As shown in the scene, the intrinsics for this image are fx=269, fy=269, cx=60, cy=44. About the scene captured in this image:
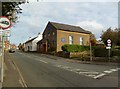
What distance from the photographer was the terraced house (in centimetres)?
6122

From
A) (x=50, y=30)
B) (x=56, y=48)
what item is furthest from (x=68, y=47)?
(x=50, y=30)

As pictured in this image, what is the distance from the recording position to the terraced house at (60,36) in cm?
6122

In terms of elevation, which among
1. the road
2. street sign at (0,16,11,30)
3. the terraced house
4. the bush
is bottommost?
the road

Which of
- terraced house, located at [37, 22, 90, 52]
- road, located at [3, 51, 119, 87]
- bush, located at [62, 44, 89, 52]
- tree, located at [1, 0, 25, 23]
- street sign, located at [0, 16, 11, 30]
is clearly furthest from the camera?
terraced house, located at [37, 22, 90, 52]

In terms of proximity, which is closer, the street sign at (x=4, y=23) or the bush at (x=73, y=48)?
the street sign at (x=4, y=23)

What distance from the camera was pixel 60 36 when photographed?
6141 cm

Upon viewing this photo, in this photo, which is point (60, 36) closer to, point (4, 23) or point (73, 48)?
point (73, 48)

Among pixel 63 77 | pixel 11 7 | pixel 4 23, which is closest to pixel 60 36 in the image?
pixel 11 7

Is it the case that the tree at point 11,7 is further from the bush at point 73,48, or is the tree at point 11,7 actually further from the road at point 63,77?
the bush at point 73,48

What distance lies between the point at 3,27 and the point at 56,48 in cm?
4745

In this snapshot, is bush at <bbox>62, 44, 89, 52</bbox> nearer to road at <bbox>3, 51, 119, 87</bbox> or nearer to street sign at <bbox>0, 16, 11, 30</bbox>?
road at <bbox>3, 51, 119, 87</bbox>

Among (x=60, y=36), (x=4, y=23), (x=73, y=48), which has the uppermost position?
(x=60, y=36)

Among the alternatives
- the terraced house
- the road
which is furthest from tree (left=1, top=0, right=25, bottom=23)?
the terraced house

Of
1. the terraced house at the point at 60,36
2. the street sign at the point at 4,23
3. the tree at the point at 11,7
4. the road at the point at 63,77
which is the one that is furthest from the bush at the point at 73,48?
the street sign at the point at 4,23
